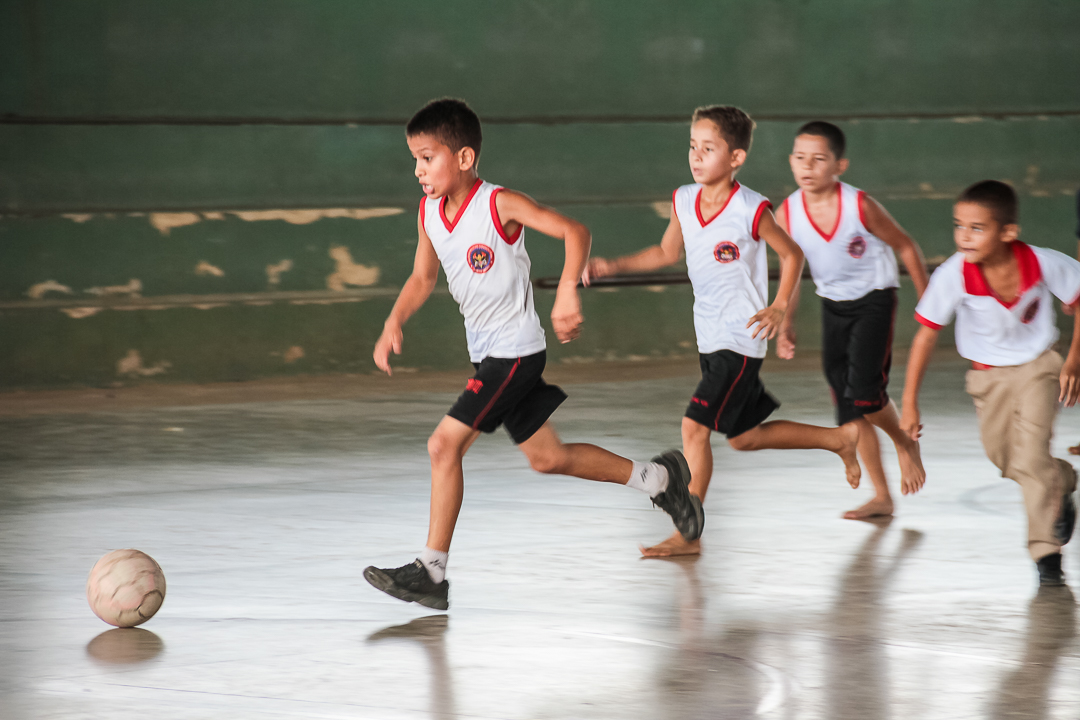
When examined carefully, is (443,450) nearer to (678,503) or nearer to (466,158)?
(466,158)

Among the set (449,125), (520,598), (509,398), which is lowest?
(520,598)

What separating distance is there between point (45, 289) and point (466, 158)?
775 cm

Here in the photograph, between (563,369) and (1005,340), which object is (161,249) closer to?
(563,369)

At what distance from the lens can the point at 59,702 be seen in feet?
14.8

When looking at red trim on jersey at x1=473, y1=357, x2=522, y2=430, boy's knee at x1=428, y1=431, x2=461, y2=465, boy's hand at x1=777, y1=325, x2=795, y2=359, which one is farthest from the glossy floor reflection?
boy's hand at x1=777, y1=325, x2=795, y2=359

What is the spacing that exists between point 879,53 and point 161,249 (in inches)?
276

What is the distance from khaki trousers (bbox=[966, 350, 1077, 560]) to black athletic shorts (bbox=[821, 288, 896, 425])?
1.36 metres

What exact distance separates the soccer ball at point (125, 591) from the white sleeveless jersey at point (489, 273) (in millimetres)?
1420

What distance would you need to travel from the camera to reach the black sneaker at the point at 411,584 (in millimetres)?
5555

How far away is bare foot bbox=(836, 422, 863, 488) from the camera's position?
7422 mm

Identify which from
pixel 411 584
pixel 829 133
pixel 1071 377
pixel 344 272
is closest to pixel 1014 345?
pixel 1071 377

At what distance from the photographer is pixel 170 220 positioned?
13.1m

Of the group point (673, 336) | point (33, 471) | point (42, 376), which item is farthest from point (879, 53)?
point (33, 471)

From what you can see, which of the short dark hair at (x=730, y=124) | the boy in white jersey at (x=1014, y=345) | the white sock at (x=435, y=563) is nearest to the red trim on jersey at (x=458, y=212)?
the white sock at (x=435, y=563)
